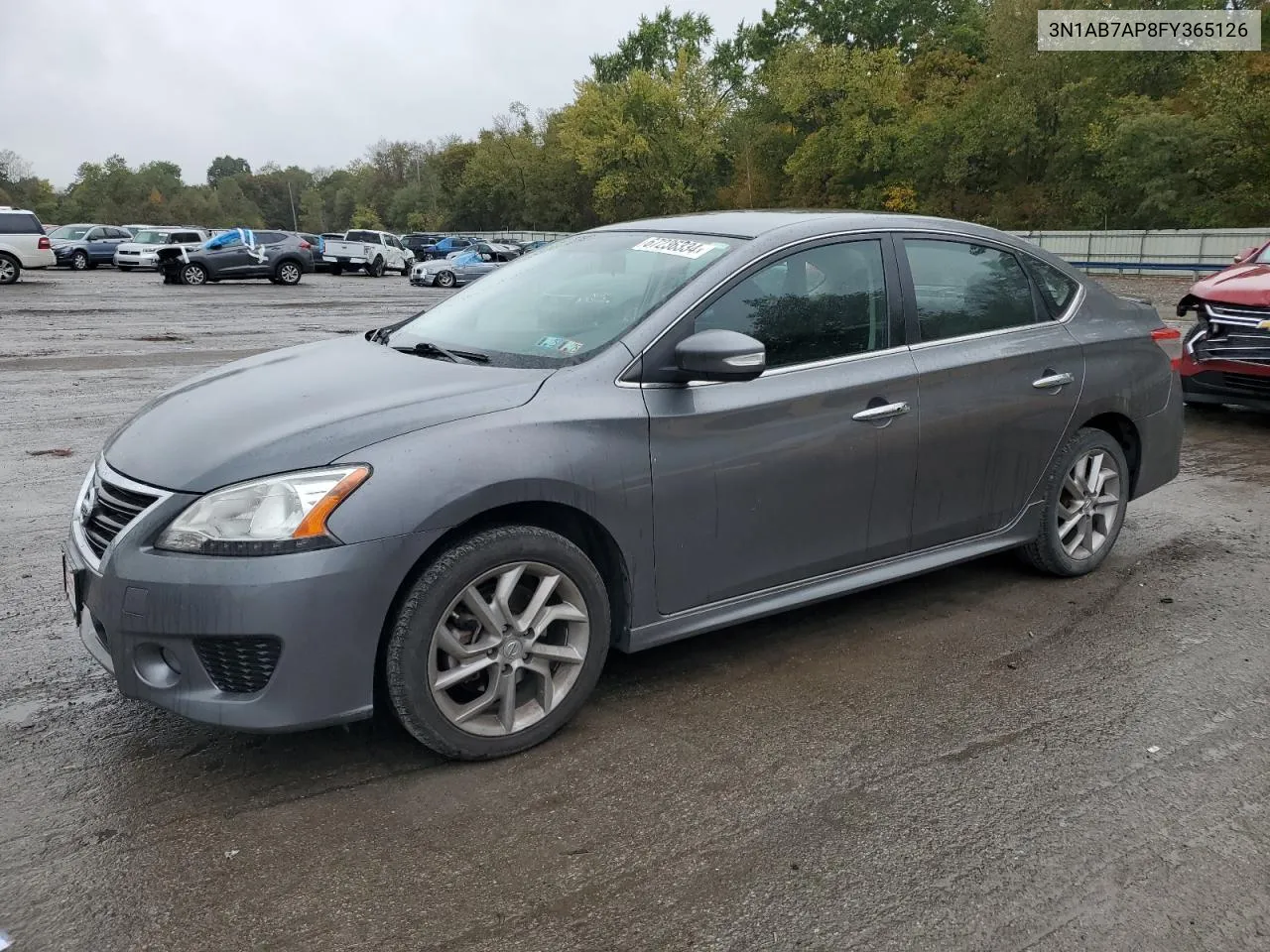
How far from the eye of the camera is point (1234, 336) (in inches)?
334

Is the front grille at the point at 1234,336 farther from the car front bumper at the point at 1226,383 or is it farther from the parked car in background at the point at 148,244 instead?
the parked car in background at the point at 148,244

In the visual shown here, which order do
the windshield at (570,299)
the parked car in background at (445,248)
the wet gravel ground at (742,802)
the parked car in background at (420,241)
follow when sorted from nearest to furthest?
the wet gravel ground at (742,802) < the windshield at (570,299) < the parked car in background at (445,248) < the parked car in background at (420,241)

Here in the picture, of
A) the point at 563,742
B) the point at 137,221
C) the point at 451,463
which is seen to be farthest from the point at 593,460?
the point at 137,221

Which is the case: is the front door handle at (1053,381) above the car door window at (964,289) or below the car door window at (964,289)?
below

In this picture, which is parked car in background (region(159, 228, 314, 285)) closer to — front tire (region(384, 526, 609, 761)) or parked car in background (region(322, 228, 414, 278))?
parked car in background (region(322, 228, 414, 278))

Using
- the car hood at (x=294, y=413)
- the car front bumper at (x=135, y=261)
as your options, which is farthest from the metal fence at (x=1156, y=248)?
the car hood at (x=294, y=413)

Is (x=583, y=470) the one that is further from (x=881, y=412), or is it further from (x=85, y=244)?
(x=85, y=244)

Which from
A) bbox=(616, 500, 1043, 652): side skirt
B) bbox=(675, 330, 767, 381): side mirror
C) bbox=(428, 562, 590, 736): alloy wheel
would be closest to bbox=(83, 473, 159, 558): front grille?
bbox=(428, 562, 590, 736): alloy wheel

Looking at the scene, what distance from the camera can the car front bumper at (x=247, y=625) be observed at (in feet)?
9.23

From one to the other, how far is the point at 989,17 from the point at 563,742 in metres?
64.5

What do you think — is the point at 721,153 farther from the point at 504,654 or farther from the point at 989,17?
the point at 504,654

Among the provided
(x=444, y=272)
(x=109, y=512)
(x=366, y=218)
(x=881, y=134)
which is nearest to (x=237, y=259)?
(x=444, y=272)

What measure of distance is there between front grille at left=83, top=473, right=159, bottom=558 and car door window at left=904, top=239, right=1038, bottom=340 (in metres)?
2.94

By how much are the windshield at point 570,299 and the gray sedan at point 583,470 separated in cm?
2
